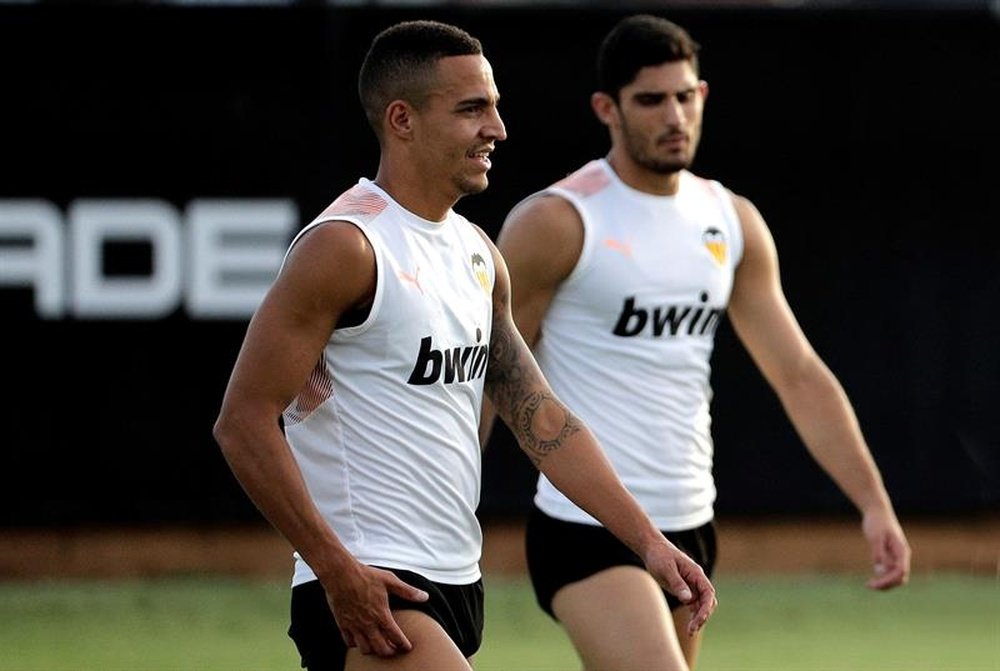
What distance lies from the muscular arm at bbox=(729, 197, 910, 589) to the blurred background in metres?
4.11

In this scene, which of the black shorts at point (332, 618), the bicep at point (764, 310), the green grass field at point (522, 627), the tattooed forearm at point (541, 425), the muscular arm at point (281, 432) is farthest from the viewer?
the green grass field at point (522, 627)

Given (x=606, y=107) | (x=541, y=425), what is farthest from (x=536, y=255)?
(x=541, y=425)

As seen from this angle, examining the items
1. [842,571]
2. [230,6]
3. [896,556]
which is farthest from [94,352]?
[896,556]

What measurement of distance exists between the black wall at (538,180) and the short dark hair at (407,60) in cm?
585

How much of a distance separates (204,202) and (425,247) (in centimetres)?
603

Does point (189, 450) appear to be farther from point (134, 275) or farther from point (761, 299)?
point (761, 299)

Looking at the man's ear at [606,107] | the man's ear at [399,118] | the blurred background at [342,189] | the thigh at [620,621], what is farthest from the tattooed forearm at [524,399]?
the blurred background at [342,189]

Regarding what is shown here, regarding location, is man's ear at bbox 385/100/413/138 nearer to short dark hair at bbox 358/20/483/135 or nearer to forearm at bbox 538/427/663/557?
short dark hair at bbox 358/20/483/135

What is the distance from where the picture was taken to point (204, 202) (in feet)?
36.0

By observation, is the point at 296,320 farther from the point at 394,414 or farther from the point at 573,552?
the point at 573,552

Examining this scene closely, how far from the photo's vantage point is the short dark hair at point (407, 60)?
16.8 feet

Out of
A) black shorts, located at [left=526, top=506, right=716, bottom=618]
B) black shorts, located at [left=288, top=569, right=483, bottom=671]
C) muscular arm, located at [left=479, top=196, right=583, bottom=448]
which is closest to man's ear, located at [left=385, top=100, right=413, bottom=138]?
black shorts, located at [left=288, top=569, right=483, bottom=671]

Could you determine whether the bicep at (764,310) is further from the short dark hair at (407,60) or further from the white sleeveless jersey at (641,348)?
the short dark hair at (407,60)

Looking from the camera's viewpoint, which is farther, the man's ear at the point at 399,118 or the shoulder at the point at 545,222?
the shoulder at the point at 545,222
